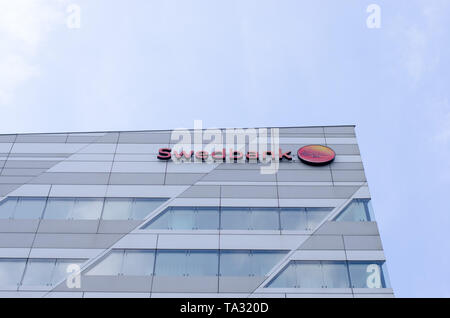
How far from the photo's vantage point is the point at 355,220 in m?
30.2

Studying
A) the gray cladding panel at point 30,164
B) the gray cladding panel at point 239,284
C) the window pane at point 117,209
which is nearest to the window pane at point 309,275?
the gray cladding panel at point 239,284

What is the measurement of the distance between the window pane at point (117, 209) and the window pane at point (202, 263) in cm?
543

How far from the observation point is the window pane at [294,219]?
98.2 feet

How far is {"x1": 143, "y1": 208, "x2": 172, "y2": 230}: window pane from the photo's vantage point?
30.2 m

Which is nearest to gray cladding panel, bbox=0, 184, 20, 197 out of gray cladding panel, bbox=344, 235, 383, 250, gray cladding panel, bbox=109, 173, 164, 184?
gray cladding panel, bbox=109, 173, 164, 184

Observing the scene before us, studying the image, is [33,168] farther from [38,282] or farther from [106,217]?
[38,282]

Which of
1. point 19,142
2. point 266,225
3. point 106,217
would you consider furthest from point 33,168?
point 266,225

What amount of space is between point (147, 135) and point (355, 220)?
16.8 metres

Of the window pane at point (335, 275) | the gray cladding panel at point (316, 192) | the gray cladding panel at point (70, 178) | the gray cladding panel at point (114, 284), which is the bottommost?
the gray cladding panel at point (114, 284)

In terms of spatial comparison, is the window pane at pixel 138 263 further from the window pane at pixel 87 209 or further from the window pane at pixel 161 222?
the window pane at pixel 87 209

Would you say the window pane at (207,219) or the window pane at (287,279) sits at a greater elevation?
the window pane at (207,219)

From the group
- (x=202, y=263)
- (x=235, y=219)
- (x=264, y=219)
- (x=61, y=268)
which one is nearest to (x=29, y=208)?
(x=61, y=268)

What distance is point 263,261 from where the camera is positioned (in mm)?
28219

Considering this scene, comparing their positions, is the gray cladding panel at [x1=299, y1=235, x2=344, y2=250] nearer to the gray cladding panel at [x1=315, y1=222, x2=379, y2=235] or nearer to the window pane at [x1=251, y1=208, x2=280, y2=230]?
the gray cladding panel at [x1=315, y1=222, x2=379, y2=235]
